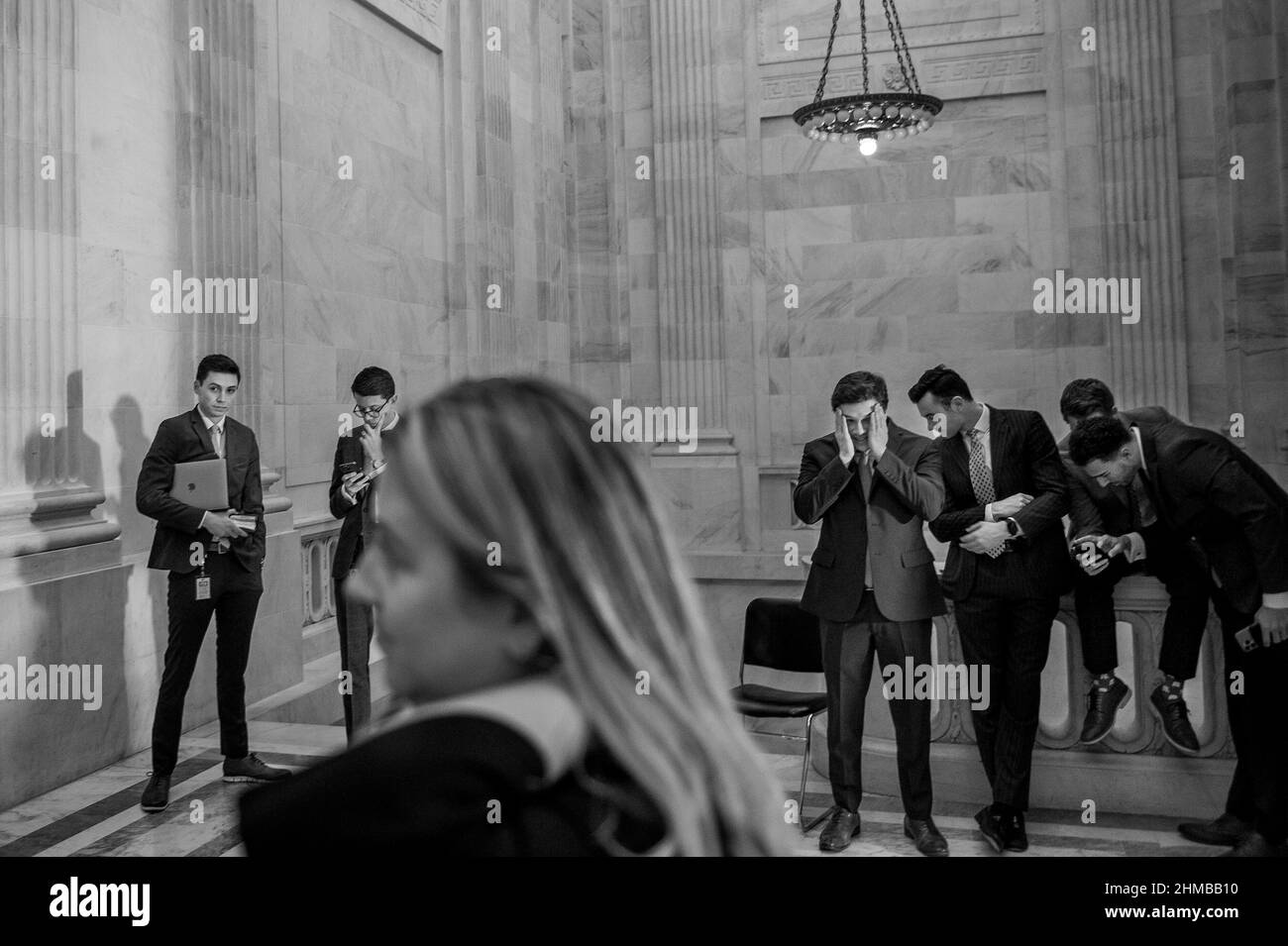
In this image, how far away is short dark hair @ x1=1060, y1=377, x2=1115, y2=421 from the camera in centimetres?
541

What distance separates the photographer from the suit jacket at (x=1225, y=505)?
456 cm

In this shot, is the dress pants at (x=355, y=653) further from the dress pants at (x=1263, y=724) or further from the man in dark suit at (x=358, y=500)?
the dress pants at (x=1263, y=724)

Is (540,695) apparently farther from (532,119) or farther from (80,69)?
(532,119)

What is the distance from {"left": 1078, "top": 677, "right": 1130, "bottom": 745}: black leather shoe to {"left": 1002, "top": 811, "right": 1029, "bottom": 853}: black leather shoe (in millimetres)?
737

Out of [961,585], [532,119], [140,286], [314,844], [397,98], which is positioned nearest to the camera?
[314,844]

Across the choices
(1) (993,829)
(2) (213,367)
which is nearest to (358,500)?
(2) (213,367)

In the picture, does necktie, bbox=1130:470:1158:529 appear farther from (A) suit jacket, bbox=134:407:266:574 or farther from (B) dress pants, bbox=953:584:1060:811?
(A) suit jacket, bbox=134:407:266:574

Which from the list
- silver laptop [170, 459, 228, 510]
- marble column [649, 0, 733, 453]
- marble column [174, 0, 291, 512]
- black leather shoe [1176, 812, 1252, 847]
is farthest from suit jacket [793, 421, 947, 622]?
marble column [649, 0, 733, 453]

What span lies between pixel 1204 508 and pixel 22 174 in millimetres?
5783

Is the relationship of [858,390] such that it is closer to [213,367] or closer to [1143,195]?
[213,367]

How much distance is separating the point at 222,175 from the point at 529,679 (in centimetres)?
742

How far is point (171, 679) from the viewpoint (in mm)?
5746

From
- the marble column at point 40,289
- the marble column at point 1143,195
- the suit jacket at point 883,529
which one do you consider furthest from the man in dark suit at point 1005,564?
the marble column at point 1143,195
